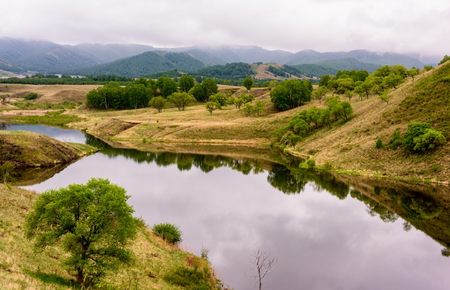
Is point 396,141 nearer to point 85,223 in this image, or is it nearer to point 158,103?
point 85,223

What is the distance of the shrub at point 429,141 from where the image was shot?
80188mm

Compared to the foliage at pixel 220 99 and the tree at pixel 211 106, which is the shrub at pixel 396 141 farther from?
the foliage at pixel 220 99

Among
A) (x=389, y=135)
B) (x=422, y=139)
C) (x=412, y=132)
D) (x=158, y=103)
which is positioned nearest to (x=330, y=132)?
(x=389, y=135)

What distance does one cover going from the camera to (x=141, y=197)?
63.6 meters

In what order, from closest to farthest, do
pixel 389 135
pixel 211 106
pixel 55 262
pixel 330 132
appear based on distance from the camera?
1. pixel 55 262
2. pixel 389 135
3. pixel 330 132
4. pixel 211 106

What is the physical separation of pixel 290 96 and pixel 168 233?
11173 centimetres

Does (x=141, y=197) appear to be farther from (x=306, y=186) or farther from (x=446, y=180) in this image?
(x=446, y=180)

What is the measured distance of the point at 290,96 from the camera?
148875 mm

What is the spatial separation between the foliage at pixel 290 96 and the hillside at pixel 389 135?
1337 inches

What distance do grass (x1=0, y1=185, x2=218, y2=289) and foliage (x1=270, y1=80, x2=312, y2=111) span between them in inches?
4302

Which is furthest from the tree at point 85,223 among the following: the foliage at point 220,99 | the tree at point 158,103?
the foliage at point 220,99

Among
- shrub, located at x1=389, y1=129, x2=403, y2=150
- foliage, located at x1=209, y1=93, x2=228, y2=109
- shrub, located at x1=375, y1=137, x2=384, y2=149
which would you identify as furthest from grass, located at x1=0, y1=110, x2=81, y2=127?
shrub, located at x1=389, y1=129, x2=403, y2=150

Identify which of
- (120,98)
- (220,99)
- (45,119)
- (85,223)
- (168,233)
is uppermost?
(85,223)

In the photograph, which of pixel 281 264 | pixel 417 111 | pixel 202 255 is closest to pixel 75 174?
pixel 202 255
